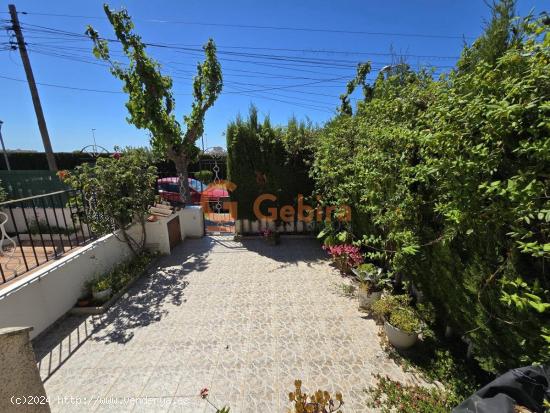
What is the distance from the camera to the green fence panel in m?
8.08

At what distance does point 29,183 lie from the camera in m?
8.16

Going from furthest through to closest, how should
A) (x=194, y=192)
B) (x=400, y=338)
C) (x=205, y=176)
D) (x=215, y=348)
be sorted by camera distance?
(x=205, y=176)
(x=194, y=192)
(x=215, y=348)
(x=400, y=338)

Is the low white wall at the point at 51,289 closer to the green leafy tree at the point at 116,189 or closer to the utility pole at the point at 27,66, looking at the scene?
the green leafy tree at the point at 116,189

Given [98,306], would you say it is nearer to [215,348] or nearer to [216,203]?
[215,348]

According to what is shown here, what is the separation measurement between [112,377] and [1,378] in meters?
1.35

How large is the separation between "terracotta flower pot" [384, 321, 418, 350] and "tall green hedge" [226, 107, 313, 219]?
447cm

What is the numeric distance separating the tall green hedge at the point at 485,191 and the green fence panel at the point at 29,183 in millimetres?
9712

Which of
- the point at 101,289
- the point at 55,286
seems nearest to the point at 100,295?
the point at 101,289

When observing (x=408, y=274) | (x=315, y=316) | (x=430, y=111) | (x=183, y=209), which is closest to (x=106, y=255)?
(x=183, y=209)

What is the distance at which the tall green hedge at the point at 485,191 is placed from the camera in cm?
151

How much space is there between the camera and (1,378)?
60.9 inches

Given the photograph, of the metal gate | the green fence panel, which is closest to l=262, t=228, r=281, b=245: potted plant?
the metal gate

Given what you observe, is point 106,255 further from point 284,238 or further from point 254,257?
point 284,238

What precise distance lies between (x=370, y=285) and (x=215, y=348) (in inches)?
89.3
